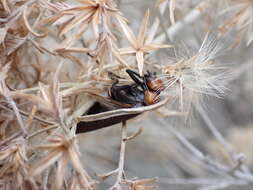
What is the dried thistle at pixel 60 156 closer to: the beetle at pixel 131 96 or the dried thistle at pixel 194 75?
the beetle at pixel 131 96

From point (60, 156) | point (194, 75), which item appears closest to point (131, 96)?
point (194, 75)

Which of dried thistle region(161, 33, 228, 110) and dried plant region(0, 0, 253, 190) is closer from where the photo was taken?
dried plant region(0, 0, 253, 190)

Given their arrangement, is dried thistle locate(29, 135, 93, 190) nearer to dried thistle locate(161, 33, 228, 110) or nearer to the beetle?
the beetle

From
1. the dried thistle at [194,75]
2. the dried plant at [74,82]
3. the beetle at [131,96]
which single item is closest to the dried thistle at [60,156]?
the dried plant at [74,82]

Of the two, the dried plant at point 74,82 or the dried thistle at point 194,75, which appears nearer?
the dried plant at point 74,82

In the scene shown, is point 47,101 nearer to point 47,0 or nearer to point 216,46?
point 47,0

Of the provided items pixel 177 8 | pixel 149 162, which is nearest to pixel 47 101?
pixel 177 8

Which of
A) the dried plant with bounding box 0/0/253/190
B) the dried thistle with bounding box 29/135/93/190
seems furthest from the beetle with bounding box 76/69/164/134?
the dried thistle with bounding box 29/135/93/190

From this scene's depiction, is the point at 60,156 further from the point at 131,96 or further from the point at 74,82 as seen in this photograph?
the point at 74,82
